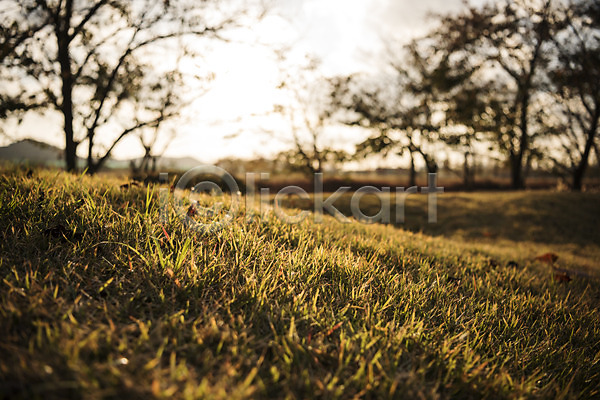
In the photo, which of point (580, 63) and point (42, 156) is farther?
point (580, 63)

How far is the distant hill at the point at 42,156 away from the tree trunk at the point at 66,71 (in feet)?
1.35

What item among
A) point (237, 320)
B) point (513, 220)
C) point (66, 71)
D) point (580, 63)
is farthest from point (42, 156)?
point (580, 63)

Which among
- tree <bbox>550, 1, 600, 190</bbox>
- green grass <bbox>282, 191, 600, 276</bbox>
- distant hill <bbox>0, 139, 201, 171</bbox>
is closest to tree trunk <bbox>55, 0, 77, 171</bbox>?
distant hill <bbox>0, 139, 201, 171</bbox>

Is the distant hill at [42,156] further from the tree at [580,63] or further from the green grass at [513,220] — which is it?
the tree at [580,63]

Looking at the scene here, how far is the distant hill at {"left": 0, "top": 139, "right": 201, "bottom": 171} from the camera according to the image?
4.76 meters

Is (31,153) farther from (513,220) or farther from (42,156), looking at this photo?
(513,220)

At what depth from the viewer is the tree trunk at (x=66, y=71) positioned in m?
7.10

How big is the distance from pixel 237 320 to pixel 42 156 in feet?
30.4

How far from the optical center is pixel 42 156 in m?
8.28

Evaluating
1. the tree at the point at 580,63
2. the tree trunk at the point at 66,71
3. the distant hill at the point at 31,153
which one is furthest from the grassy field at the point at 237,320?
the tree at the point at 580,63

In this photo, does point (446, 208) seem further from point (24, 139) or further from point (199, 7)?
point (24, 139)

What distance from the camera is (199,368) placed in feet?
4.42

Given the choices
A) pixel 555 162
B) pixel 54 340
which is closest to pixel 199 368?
pixel 54 340

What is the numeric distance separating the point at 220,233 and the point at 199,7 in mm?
7313
